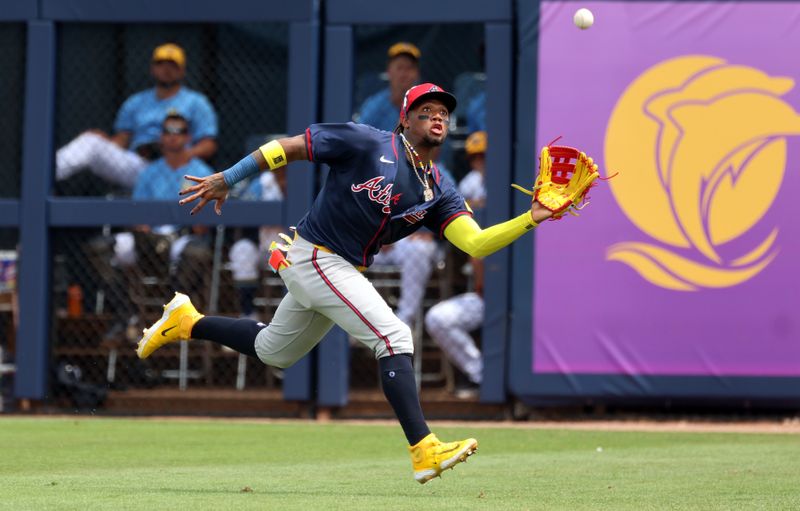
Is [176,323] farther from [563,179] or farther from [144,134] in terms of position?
[144,134]

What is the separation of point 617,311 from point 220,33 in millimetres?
4430

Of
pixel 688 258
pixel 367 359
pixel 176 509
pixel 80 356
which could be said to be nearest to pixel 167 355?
pixel 80 356

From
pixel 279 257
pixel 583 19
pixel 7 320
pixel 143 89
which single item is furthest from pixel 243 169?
pixel 7 320

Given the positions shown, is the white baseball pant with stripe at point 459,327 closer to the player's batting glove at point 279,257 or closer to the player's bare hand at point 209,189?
the player's batting glove at point 279,257

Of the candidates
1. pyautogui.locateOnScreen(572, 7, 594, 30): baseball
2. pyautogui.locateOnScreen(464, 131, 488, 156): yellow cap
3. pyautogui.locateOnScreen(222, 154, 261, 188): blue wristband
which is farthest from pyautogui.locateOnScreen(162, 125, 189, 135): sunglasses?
pyautogui.locateOnScreen(222, 154, 261, 188): blue wristband

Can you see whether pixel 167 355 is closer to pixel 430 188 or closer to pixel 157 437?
pixel 157 437

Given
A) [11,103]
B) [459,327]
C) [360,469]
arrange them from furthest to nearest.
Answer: [11,103]
[459,327]
[360,469]

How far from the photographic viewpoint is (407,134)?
6508 mm

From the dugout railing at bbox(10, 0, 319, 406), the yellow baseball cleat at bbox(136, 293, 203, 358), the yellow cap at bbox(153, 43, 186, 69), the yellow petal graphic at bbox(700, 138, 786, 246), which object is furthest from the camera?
the yellow cap at bbox(153, 43, 186, 69)

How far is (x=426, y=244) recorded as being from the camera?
10969mm

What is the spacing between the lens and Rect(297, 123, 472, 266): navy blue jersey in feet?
20.7

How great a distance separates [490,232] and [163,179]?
5.59 meters

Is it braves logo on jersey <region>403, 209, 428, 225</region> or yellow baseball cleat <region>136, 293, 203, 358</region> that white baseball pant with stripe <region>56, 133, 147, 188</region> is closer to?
yellow baseball cleat <region>136, 293, 203, 358</region>

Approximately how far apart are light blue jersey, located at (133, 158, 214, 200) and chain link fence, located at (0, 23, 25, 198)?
3.85 ft
